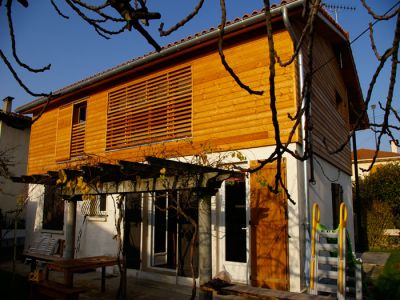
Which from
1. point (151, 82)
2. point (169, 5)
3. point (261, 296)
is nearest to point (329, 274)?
point (261, 296)

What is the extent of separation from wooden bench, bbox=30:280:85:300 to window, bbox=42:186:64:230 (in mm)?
5498

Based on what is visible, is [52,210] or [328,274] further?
[52,210]

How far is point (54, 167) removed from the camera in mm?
12109

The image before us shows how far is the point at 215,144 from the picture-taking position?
7.85 m

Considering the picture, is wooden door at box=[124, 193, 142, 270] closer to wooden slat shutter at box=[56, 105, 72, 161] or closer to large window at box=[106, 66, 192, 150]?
large window at box=[106, 66, 192, 150]

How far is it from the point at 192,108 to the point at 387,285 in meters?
5.94

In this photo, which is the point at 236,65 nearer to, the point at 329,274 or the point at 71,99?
the point at 329,274

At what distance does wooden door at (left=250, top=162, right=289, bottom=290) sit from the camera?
645cm

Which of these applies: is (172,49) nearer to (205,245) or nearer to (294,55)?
(205,245)

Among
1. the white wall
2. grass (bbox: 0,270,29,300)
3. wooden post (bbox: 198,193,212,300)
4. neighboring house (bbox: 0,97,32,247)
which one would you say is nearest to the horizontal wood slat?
the white wall

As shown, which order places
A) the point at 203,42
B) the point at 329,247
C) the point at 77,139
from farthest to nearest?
1. the point at 77,139
2. the point at 203,42
3. the point at 329,247

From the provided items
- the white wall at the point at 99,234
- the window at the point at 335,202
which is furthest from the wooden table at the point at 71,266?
the window at the point at 335,202

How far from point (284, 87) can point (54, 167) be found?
8.84 m

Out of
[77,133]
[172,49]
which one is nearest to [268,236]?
[172,49]
